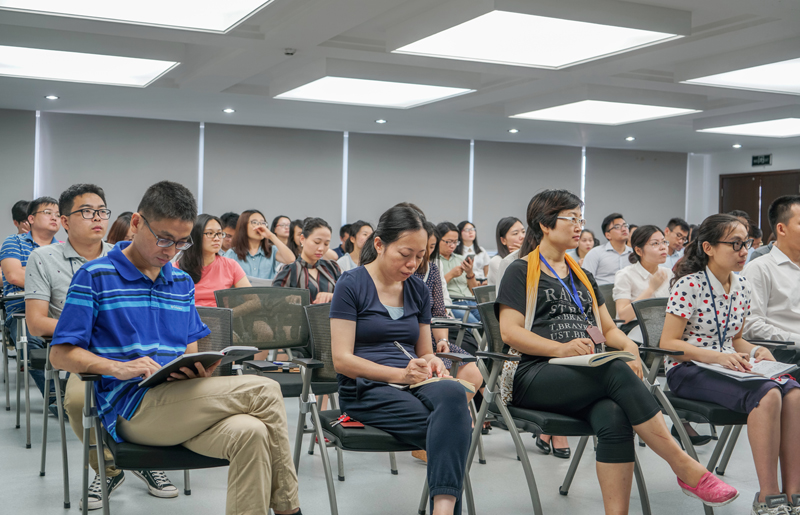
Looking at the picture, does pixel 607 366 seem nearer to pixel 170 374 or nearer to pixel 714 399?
pixel 714 399

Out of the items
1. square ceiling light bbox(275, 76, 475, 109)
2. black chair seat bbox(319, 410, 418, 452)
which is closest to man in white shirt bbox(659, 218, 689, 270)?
square ceiling light bbox(275, 76, 475, 109)

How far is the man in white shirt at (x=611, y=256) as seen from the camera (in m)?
6.06

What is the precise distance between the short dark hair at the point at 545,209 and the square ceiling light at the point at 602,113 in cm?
553

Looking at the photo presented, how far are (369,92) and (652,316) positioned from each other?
5.39 m

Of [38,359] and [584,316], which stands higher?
[584,316]

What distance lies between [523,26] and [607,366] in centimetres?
362

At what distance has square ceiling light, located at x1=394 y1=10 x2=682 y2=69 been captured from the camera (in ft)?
17.5

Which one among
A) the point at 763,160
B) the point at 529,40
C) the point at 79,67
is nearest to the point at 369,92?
the point at 529,40

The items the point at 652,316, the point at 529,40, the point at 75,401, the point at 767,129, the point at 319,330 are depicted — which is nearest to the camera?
the point at 75,401

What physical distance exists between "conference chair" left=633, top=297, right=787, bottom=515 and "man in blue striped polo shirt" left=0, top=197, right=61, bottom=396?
3.22 meters

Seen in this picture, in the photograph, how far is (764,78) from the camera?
284 inches

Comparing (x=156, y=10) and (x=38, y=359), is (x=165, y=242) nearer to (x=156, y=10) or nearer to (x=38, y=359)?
(x=38, y=359)

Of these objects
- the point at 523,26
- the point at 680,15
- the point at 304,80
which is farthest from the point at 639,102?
the point at 304,80

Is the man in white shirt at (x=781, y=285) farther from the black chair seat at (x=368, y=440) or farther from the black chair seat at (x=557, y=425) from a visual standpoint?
the black chair seat at (x=368, y=440)
